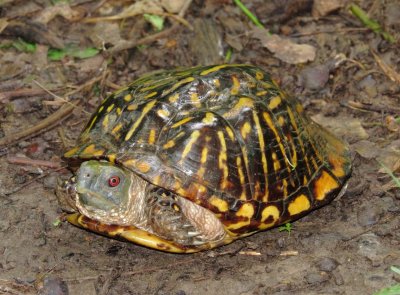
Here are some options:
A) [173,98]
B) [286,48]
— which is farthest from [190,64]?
[173,98]

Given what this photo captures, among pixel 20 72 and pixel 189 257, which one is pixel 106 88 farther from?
pixel 189 257

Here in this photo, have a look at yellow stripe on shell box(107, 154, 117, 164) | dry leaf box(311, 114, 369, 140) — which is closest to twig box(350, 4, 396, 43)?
dry leaf box(311, 114, 369, 140)

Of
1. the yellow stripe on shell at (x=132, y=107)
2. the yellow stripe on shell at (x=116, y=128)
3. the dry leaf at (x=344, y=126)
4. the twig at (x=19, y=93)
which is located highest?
the yellow stripe on shell at (x=132, y=107)

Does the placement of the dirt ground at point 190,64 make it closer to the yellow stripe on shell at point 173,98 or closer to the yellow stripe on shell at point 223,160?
the yellow stripe on shell at point 223,160

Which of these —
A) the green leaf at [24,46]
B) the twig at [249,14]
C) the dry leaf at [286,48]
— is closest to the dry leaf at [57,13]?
the green leaf at [24,46]

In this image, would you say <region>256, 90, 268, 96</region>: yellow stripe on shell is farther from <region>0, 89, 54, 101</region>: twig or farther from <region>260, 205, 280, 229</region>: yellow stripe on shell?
<region>0, 89, 54, 101</region>: twig

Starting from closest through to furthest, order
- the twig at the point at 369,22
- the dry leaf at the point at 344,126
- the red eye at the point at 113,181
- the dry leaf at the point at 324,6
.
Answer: the red eye at the point at 113,181
the dry leaf at the point at 344,126
the twig at the point at 369,22
the dry leaf at the point at 324,6

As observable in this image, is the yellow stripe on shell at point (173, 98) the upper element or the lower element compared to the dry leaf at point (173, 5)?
upper

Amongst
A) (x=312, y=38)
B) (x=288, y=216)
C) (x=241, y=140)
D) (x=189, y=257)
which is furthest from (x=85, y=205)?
(x=312, y=38)
